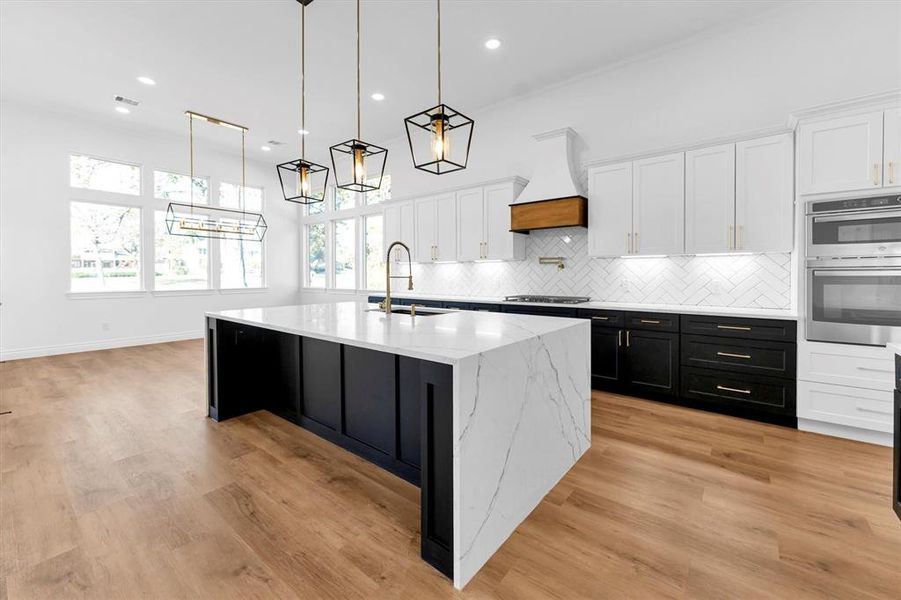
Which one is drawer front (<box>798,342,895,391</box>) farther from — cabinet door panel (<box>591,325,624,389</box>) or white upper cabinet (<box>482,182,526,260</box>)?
white upper cabinet (<box>482,182,526,260</box>)

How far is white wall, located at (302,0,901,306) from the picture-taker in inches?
129

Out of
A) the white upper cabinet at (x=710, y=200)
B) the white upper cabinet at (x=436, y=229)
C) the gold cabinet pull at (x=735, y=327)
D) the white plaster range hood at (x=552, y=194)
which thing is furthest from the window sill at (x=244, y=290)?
the gold cabinet pull at (x=735, y=327)

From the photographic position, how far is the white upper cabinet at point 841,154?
2748mm

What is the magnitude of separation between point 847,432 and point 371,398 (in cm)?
339

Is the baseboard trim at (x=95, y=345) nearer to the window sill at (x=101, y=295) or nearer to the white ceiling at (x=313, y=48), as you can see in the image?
the window sill at (x=101, y=295)

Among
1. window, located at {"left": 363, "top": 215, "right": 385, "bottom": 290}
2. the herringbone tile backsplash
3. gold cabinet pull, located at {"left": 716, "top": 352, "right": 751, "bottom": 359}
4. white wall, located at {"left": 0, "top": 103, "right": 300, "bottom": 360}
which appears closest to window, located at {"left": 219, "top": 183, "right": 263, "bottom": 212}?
white wall, located at {"left": 0, "top": 103, "right": 300, "bottom": 360}

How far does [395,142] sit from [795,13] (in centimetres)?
516

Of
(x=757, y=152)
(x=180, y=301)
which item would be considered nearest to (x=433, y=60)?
(x=757, y=152)

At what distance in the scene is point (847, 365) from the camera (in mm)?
2834

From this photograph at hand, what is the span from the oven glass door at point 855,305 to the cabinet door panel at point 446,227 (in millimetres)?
3786

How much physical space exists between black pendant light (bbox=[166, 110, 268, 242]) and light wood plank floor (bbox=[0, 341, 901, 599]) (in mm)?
4094

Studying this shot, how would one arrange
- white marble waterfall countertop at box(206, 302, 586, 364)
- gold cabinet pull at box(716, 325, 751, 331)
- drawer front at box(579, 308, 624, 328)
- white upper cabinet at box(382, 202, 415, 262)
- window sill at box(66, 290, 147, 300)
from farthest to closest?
1. white upper cabinet at box(382, 202, 415, 262)
2. window sill at box(66, 290, 147, 300)
3. drawer front at box(579, 308, 624, 328)
4. gold cabinet pull at box(716, 325, 751, 331)
5. white marble waterfall countertop at box(206, 302, 586, 364)

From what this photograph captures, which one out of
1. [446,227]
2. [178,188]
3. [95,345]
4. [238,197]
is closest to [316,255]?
[238,197]

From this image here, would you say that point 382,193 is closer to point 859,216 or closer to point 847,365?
point 859,216
